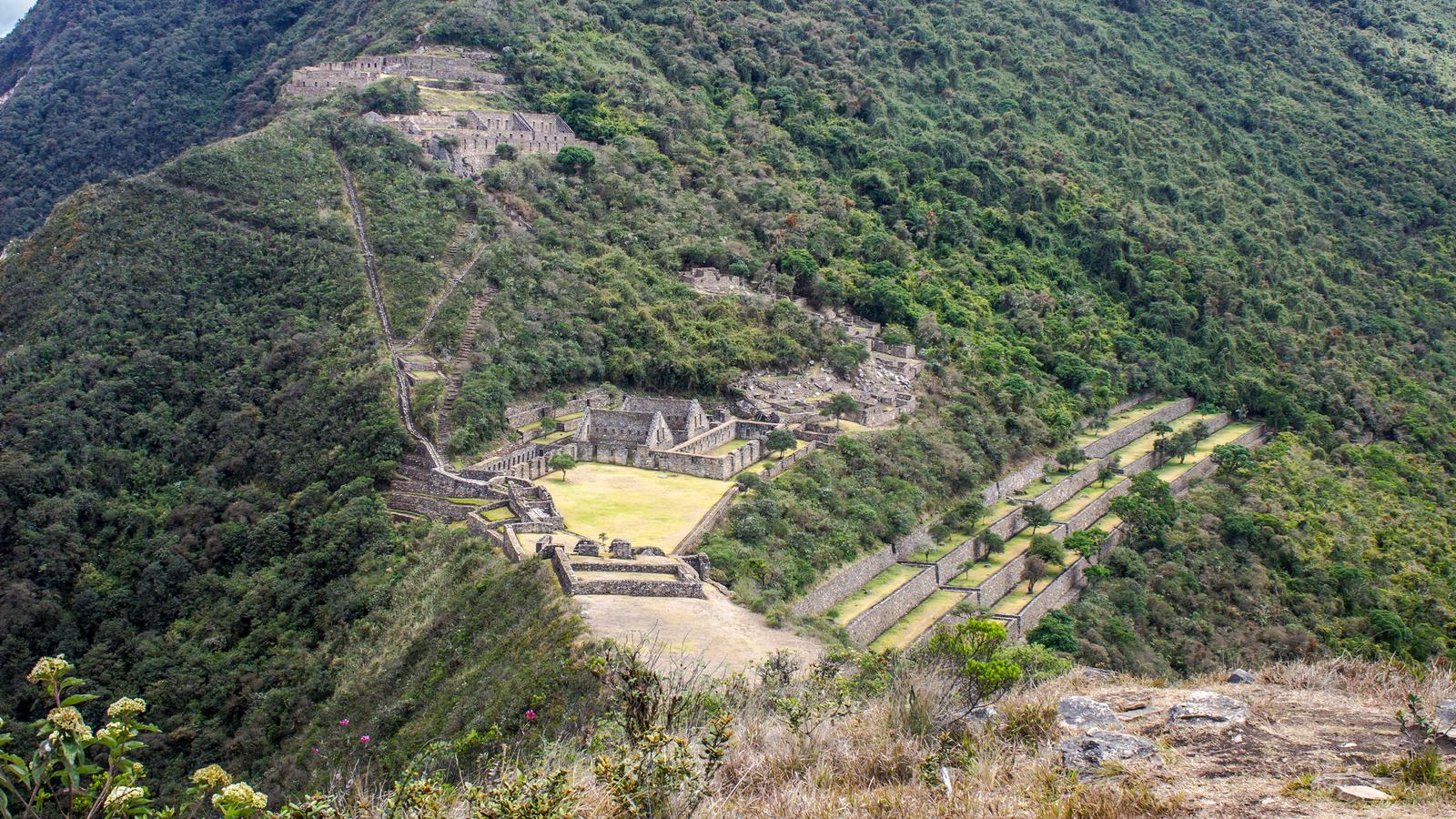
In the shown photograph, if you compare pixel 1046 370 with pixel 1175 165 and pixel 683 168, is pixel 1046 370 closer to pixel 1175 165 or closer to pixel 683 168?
pixel 683 168

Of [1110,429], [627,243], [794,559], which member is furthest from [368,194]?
[1110,429]

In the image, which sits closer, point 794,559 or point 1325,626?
point 794,559

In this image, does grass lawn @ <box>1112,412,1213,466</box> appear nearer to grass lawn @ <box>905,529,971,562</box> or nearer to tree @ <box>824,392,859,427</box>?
grass lawn @ <box>905,529,971,562</box>

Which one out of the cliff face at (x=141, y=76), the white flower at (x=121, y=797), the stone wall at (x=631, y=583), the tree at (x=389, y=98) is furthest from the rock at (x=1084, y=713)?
the cliff face at (x=141, y=76)

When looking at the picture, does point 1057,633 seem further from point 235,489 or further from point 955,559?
point 235,489

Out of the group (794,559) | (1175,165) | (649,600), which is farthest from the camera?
(1175,165)

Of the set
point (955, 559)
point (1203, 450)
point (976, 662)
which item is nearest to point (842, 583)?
point (955, 559)
